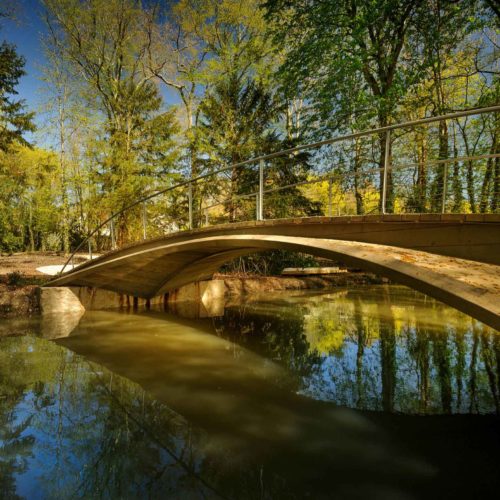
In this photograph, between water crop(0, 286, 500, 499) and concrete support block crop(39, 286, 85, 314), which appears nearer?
water crop(0, 286, 500, 499)

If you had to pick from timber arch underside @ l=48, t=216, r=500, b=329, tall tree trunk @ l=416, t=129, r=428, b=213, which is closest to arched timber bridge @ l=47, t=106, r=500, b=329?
timber arch underside @ l=48, t=216, r=500, b=329

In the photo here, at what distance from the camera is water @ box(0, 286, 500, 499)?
10.1 feet

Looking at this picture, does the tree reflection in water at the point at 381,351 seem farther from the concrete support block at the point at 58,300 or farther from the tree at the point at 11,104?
the tree at the point at 11,104

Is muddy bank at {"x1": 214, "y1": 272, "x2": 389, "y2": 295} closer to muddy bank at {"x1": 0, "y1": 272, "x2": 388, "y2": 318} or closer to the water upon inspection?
muddy bank at {"x1": 0, "y1": 272, "x2": 388, "y2": 318}

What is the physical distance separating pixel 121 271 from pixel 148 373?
5.52m

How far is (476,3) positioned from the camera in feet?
34.4

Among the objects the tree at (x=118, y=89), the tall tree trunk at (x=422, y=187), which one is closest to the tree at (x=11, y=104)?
the tree at (x=118, y=89)

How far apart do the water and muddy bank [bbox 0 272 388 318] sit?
2.28 m

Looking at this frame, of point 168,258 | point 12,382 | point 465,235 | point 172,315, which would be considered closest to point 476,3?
point 465,235

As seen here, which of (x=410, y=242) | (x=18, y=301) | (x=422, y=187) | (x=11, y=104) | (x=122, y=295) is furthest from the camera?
(x=11, y=104)

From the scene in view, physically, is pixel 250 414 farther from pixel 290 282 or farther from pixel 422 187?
pixel 290 282

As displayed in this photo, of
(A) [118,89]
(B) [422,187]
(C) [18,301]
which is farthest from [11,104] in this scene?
(B) [422,187]

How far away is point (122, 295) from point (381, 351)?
893 cm

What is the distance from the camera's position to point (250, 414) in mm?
4348
